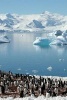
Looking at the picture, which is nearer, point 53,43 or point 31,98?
point 31,98

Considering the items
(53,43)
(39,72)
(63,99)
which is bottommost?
(63,99)

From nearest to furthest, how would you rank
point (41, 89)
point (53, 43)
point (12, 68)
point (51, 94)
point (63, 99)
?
point (63, 99) < point (51, 94) < point (41, 89) < point (12, 68) < point (53, 43)

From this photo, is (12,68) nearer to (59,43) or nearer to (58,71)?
(58,71)

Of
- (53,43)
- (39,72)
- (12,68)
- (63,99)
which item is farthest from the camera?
(53,43)

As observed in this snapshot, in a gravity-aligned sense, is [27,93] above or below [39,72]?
below

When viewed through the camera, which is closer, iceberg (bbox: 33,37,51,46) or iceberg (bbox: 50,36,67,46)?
iceberg (bbox: 33,37,51,46)

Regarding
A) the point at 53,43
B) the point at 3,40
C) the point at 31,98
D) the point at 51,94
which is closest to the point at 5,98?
the point at 31,98

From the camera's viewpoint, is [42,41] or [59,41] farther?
[59,41]

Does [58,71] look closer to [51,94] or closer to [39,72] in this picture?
[39,72]

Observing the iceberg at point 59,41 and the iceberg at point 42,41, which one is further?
the iceberg at point 59,41

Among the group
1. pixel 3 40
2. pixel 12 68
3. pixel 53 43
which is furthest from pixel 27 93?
pixel 3 40
